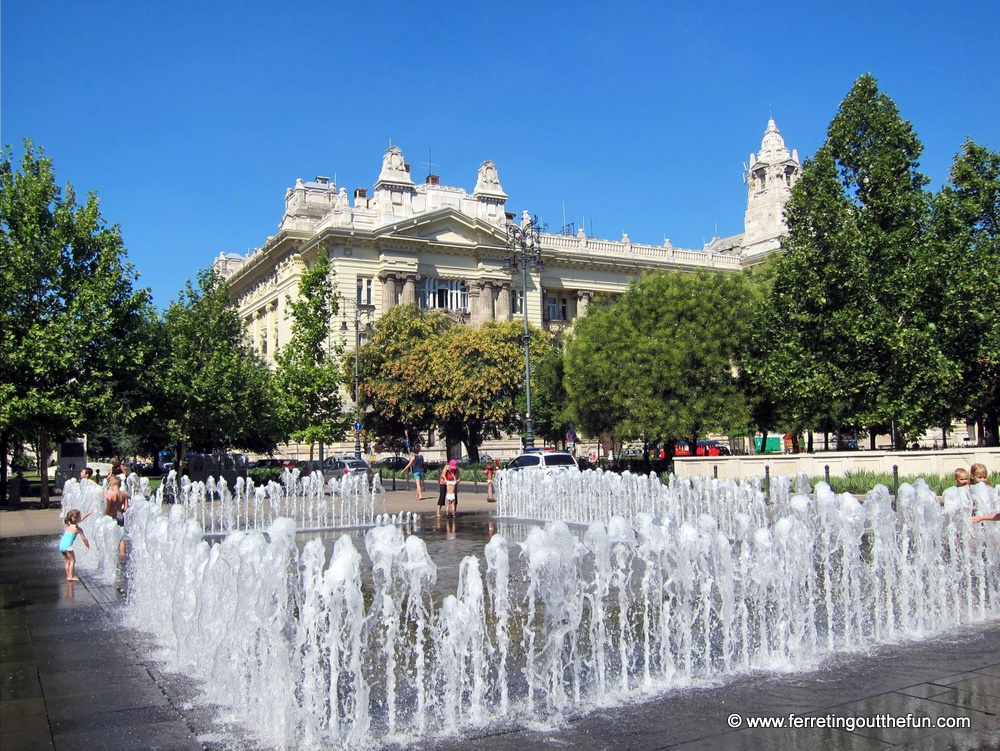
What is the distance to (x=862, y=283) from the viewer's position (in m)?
26.4

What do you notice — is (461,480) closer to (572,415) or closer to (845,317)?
(572,415)

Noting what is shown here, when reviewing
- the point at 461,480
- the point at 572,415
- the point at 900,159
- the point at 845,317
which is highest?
the point at 900,159

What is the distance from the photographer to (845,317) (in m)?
26.6

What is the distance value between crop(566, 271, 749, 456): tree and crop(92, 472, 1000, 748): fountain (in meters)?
22.3

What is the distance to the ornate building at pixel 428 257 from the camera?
6031 centimetres

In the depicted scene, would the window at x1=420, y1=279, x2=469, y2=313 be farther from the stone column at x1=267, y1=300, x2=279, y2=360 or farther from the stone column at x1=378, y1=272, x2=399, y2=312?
the stone column at x1=267, y1=300, x2=279, y2=360

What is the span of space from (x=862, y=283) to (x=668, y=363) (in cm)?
888

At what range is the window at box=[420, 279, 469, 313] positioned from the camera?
6266 cm

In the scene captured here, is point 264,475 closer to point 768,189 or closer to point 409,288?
point 409,288

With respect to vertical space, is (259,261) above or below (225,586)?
above

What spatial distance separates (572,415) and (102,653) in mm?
30362

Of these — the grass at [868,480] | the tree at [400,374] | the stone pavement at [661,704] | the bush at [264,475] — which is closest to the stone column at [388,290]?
the tree at [400,374]

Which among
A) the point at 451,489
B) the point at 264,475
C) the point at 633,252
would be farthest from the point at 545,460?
the point at 633,252

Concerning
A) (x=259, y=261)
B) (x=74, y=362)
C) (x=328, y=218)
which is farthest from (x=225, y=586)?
(x=259, y=261)
